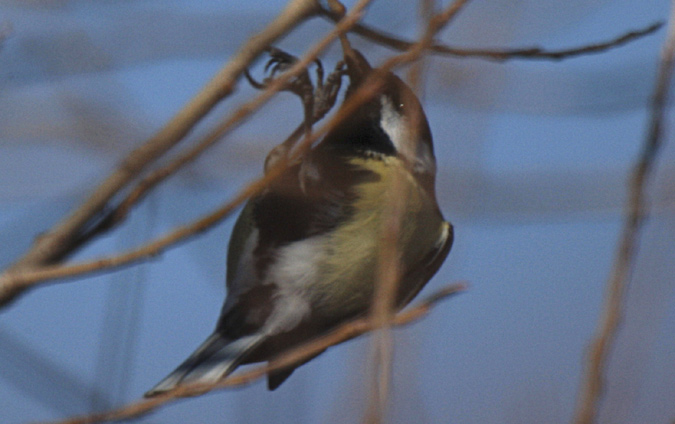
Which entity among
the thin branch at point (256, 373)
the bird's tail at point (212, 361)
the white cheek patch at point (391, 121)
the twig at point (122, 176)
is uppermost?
the twig at point (122, 176)

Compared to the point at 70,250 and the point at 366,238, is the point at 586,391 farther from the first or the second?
the point at 366,238

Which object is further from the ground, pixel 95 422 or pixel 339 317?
pixel 95 422

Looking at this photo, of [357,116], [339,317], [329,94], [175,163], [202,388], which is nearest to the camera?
[175,163]

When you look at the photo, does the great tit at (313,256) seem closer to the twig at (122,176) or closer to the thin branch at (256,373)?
the twig at (122,176)

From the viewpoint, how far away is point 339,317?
1284mm

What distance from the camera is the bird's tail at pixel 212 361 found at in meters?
1.08

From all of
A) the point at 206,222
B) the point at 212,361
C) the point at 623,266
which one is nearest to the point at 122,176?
the point at 206,222

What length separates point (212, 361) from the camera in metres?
1.14

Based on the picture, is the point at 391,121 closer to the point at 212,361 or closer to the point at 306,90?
the point at 306,90

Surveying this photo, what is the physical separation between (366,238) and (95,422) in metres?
0.61

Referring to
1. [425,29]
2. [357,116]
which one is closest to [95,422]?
[425,29]

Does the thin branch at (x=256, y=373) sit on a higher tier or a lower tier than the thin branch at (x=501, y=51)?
lower

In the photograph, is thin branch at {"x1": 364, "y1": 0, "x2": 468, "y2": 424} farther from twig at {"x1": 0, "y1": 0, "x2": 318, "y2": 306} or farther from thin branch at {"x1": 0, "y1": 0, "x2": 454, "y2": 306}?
twig at {"x1": 0, "y1": 0, "x2": 318, "y2": 306}

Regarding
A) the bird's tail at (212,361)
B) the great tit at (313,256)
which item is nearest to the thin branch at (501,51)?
the great tit at (313,256)
